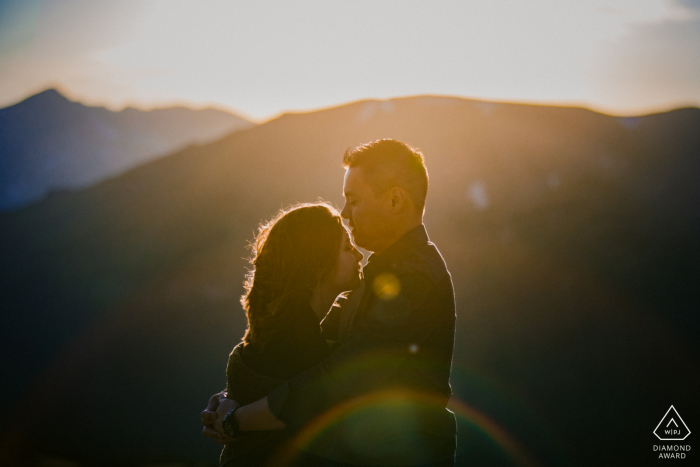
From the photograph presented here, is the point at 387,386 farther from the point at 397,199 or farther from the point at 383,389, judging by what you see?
the point at 397,199

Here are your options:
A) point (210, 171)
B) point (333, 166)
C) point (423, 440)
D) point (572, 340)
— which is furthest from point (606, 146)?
point (423, 440)

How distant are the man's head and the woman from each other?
0.28m

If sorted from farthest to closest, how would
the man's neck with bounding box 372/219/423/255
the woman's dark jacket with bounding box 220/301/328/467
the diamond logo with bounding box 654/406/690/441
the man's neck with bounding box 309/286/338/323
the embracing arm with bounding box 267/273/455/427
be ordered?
the diamond logo with bounding box 654/406/690/441 → the man's neck with bounding box 372/219/423/255 → the man's neck with bounding box 309/286/338/323 → the woman's dark jacket with bounding box 220/301/328/467 → the embracing arm with bounding box 267/273/455/427

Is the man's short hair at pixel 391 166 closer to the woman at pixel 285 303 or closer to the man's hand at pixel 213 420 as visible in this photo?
the woman at pixel 285 303

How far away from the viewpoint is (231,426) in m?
2.25

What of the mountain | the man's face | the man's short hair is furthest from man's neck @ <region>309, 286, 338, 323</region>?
the mountain

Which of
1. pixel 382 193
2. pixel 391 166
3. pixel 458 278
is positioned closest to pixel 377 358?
pixel 382 193

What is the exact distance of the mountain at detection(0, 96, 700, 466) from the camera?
1509 cm

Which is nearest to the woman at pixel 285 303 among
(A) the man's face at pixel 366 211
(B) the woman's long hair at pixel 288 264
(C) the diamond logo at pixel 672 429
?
(B) the woman's long hair at pixel 288 264

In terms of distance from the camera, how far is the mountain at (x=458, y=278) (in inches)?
594

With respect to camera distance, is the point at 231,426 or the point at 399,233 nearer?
the point at 231,426

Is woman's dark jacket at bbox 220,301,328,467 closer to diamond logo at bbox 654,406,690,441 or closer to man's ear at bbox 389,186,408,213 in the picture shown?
man's ear at bbox 389,186,408,213

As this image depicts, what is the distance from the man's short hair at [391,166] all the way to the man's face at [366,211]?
2.0 inches

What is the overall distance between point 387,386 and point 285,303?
2.28 feet
